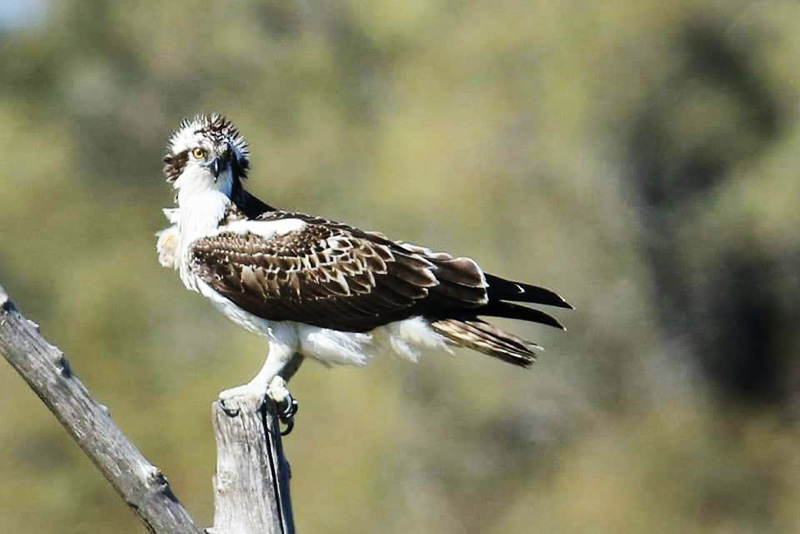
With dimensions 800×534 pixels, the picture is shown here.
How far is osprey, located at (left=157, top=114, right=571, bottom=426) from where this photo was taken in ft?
26.6

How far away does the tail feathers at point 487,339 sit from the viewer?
793 centimetres

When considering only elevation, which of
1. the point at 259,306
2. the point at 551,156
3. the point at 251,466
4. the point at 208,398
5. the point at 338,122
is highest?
the point at 338,122

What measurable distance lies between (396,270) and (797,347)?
12336 millimetres

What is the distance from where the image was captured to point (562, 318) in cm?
1798

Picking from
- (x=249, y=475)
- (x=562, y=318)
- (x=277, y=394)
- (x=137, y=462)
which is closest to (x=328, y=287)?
(x=277, y=394)

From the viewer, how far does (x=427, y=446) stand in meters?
19.0

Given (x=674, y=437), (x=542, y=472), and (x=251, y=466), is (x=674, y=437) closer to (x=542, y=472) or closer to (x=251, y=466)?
(x=542, y=472)

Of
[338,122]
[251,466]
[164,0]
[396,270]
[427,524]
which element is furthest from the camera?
[164,0]

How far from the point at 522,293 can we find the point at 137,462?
8.04ft

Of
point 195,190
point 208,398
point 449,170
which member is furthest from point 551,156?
point 195,190

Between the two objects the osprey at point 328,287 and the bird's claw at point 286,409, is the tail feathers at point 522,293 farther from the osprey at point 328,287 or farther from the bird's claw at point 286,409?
the bird's claw at point 286,409

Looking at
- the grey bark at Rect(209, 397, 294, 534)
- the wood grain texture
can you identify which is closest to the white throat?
the grey bark at Rect(209, 397, 294, 534)

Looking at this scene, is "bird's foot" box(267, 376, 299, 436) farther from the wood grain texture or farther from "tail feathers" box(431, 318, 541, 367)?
the wood grain texture

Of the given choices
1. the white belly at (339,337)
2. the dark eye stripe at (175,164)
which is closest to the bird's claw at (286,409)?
the white belly at (339,337)
